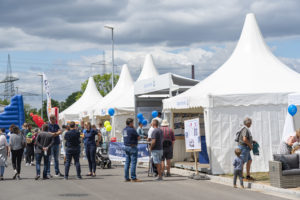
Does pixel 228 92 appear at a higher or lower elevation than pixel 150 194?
higher

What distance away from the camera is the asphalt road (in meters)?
10.8

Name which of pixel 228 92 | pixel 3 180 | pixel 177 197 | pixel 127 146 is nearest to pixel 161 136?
pixel 127 146

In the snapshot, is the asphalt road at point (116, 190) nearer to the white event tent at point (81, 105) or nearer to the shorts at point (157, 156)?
the shorts at point (157, 156)

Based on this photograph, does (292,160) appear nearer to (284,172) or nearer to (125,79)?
(284,172)

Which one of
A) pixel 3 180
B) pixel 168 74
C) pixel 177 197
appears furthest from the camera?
pixel 168 74

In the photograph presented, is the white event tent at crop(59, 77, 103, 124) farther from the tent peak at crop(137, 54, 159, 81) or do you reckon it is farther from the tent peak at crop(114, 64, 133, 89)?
the tent peak at crop(137, 54, 159, 81)

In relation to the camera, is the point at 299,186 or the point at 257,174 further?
the point at 257,174

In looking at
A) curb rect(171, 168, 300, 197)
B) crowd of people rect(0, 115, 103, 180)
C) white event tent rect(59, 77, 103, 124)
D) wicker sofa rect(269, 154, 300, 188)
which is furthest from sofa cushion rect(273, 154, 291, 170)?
white event tent rect(59, 77, 103, 124)

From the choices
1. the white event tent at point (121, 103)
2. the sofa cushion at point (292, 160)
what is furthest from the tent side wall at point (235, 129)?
the white event tent at point (121, 103)

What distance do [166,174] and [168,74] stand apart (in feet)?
16.3

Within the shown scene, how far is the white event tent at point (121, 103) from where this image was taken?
1026 inches

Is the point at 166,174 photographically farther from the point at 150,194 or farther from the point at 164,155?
the point at 150,194

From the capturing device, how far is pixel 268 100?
48.6 feet

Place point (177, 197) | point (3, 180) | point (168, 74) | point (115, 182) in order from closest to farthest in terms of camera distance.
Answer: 1. point (177, 197)
2. point (115, 182)
3. point (3, 180)
4. point (168, 74)
